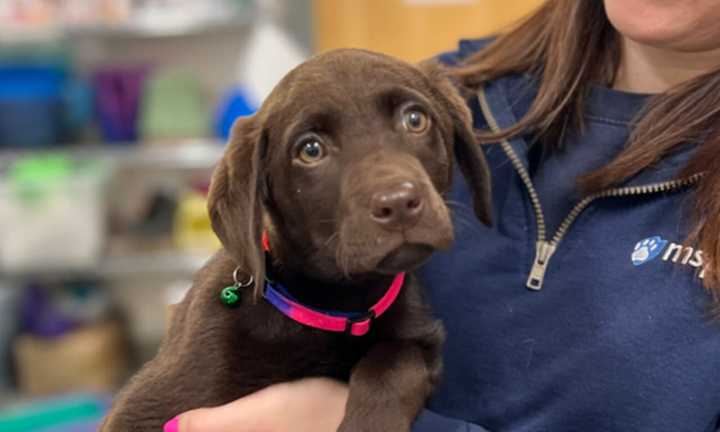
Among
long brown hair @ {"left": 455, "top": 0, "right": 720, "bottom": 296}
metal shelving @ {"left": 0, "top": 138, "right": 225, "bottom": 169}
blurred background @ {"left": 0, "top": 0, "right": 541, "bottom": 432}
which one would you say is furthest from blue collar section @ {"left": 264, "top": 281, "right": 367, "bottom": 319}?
metal shelving @ {"left": 0, "top": 138, "right": 225, "bottom": 169}

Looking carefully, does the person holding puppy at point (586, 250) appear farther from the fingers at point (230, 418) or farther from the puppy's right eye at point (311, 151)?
the puppy's right eye at point (311, 151)

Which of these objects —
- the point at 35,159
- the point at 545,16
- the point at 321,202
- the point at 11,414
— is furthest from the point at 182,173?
the point at 321,202

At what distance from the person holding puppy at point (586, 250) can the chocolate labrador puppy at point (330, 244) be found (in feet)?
0.19

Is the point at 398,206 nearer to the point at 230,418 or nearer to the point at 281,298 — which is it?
the point at 281,298

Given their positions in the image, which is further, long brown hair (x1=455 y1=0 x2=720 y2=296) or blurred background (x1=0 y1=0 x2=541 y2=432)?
blurred background (x1=0 y1=0 x2=541 y2=432)

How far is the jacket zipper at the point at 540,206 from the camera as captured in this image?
1189 mm

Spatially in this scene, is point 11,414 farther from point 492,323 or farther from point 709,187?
point 709,187

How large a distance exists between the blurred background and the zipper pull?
1.97 meters

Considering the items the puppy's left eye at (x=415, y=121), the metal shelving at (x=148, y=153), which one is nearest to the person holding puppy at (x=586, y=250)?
the puppy's left eye at (x=415, y=121)

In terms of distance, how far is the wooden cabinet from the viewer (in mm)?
3199

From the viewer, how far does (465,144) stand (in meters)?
1.21

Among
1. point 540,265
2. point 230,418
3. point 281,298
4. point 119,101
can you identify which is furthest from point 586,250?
point 119,101

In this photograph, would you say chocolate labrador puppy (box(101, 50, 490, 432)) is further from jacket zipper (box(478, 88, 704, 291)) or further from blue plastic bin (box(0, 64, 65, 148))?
blue plastic bin (box(0, 64, 65, 148))

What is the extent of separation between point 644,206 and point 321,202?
0.46 m
